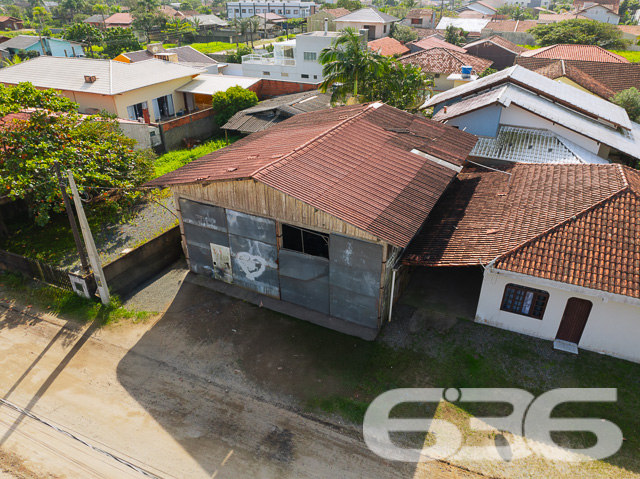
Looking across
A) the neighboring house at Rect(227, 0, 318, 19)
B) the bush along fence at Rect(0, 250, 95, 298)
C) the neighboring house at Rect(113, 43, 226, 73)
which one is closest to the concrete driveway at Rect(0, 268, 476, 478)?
the bush along fence at Rect(0, 250, 95, 298)

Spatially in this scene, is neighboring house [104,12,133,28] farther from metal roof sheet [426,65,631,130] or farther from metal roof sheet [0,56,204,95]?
metal roof sheet [426,65,631,130]

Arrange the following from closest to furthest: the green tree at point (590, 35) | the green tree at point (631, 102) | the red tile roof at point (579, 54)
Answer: the green tree at point (631, 102) → the red tile roof at point (579, 54) → the green tree at point (590, 35)

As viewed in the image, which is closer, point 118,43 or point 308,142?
point 308,142

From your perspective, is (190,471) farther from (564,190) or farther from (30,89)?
(30,89)

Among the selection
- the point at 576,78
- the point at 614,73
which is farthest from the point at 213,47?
the point at 614,73

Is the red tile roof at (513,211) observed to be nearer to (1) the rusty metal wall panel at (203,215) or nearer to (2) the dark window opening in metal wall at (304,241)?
(2) the dark window opening in metal wall at (304,241)

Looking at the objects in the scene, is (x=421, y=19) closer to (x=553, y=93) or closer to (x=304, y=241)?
(x=553, y=93)

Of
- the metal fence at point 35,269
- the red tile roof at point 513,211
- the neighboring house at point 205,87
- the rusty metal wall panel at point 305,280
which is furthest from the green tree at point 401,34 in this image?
the metal fence at point 35,269
